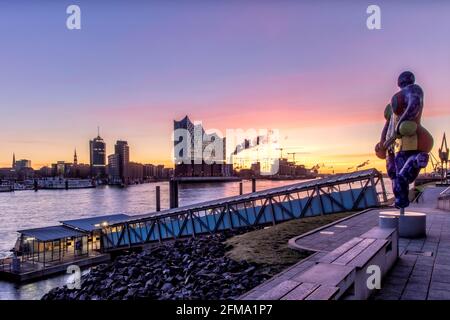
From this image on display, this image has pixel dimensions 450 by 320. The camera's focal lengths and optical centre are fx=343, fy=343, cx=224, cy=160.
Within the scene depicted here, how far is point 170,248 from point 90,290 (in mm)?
4615

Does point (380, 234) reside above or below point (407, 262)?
above

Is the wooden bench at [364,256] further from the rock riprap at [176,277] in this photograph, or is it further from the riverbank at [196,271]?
the rock riprap at [176,277]

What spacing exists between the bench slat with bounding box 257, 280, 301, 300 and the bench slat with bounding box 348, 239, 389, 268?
1.31m

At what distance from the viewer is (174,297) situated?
26.7ft

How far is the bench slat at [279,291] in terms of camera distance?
13.3 ft

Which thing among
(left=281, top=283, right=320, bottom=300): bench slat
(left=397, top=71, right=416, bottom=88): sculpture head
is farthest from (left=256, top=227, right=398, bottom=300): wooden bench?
(left=397, top=71, right=416, bottom=88): sculpture head

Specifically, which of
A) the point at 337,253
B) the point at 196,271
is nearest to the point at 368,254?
the point at 337,253

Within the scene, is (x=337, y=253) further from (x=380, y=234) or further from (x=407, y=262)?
(x=407, y=262)

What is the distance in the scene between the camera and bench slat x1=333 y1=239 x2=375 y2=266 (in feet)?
18.0

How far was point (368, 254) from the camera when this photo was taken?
5.82 metres

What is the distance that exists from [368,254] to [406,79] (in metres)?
7.77
